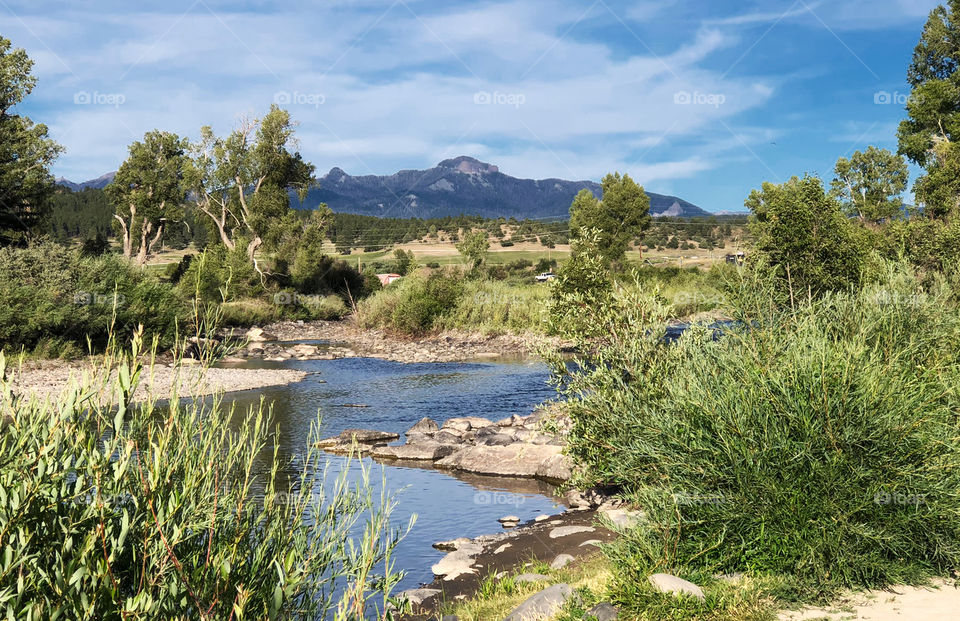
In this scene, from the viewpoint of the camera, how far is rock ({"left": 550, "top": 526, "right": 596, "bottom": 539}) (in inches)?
482

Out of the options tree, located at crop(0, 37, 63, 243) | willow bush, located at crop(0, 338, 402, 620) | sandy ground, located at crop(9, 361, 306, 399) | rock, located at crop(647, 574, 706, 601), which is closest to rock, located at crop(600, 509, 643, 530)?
rock, located at crop(647, 574, 706, 601)

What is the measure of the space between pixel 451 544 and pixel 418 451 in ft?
20.8

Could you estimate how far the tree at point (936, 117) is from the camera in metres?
29.6

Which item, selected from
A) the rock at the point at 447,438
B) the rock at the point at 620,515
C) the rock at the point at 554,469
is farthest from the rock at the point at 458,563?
the rock at the point at 447,438

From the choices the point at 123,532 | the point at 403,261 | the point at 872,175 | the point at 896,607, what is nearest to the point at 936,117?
the point at 872,175

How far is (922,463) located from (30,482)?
815 cm

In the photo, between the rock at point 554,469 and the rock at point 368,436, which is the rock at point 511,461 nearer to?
the rock at point 554,469

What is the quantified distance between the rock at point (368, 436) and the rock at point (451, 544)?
25.4ft

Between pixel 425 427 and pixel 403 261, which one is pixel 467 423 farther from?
pixel 403 261

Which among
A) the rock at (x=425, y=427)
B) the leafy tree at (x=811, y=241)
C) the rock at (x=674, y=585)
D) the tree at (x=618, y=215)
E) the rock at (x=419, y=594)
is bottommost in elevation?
the rock at (x=425, y=427)

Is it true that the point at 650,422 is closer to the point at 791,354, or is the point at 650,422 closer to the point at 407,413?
the point at 791,354

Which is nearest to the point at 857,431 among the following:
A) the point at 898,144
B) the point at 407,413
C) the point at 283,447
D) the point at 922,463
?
the point at 922,463

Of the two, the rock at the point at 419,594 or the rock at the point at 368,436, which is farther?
the rock at the point at 368,436

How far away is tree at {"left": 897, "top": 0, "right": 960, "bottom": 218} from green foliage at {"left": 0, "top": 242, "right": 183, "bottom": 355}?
30.4 m
